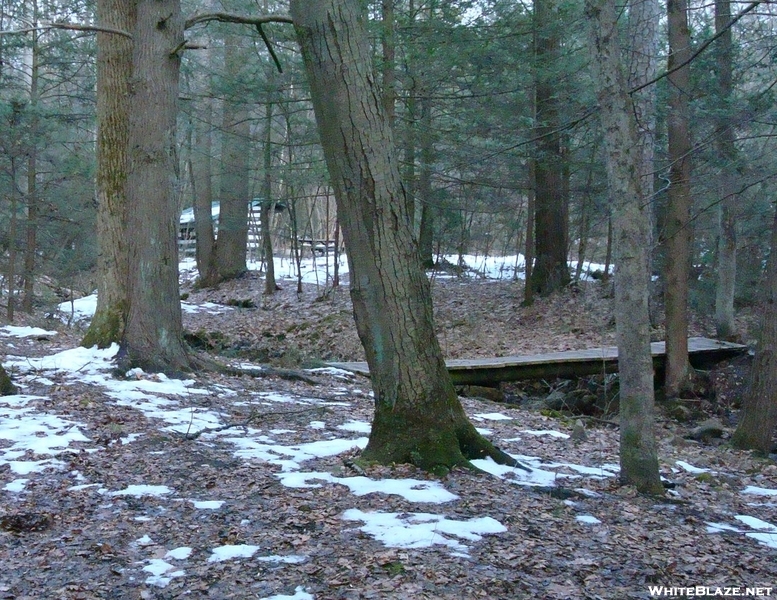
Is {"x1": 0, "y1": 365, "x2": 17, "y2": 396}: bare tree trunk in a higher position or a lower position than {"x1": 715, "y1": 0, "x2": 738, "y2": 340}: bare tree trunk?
lower

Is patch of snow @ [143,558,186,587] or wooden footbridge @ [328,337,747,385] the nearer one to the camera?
patch of snow @ [143,558,186,587]

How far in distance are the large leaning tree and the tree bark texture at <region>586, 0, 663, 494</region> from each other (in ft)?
4.34

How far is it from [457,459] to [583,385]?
314 inches

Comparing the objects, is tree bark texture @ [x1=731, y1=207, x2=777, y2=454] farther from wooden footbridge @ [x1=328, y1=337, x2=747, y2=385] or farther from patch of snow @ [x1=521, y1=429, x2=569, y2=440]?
wooden footbridge @ [x1=328, y1=337, x2=747, y2=385]

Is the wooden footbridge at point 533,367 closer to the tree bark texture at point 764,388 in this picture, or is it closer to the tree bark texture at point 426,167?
the tree bark texture at point 426,167

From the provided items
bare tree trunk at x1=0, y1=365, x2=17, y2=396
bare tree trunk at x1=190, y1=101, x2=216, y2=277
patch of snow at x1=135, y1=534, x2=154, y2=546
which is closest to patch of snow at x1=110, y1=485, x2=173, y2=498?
patch of snow at x1=135, y1=534, x2=154, y2=546

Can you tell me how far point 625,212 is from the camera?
521cm

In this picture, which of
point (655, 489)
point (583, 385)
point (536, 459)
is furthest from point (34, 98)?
point (655, 489)

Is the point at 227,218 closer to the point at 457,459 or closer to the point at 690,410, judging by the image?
the point at 690,410

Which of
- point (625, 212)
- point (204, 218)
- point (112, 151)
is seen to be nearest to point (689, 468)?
point (625, 212)

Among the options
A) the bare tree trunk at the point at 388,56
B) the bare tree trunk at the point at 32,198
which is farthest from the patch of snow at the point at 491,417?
the bare tree trunk at the point at 32,198

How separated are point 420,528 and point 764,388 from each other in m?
5.92

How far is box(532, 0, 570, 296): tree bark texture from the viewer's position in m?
15.1

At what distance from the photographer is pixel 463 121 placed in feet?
51.9
